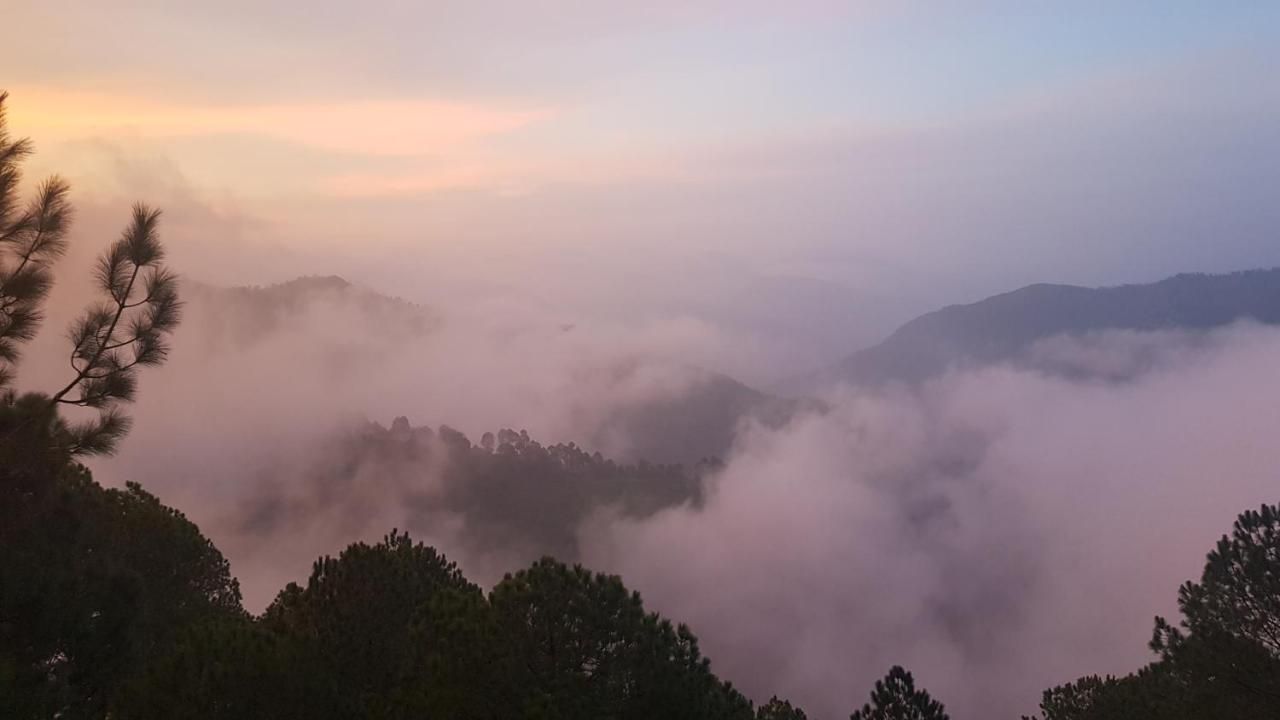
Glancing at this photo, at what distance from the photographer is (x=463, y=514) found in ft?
538

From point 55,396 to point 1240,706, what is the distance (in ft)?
→ 69.6

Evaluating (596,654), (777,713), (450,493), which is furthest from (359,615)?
(450,493)

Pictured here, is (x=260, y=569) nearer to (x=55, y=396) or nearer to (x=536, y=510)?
(x=536, y=510)

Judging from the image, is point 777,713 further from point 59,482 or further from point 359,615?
point 59,482

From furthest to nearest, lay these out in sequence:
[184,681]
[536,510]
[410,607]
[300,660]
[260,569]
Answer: [536,510] → [260,569] → [410,607] → [300,660] → [184,681]

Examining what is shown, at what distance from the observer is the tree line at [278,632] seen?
11.4 metres

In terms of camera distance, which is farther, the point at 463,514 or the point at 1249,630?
the point at 463,514

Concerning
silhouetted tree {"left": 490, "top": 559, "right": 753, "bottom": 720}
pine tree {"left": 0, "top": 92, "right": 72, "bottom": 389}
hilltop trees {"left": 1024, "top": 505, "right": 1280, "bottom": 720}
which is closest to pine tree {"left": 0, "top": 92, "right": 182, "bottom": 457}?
pine tree {"left": 0, "top": 92, "right": 72, "bottom": 389}

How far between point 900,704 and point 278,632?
1194 centimetres

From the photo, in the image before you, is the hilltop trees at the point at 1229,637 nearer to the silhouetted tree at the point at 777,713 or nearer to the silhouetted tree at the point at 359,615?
the silhouetted tree at the point at 777,713

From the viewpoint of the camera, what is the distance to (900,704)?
1642 centimetres

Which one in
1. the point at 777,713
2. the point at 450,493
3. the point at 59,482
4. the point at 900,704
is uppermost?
the point at 59,482

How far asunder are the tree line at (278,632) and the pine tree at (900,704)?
0.14 feet

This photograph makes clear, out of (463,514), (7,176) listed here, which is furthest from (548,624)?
(463,514)
